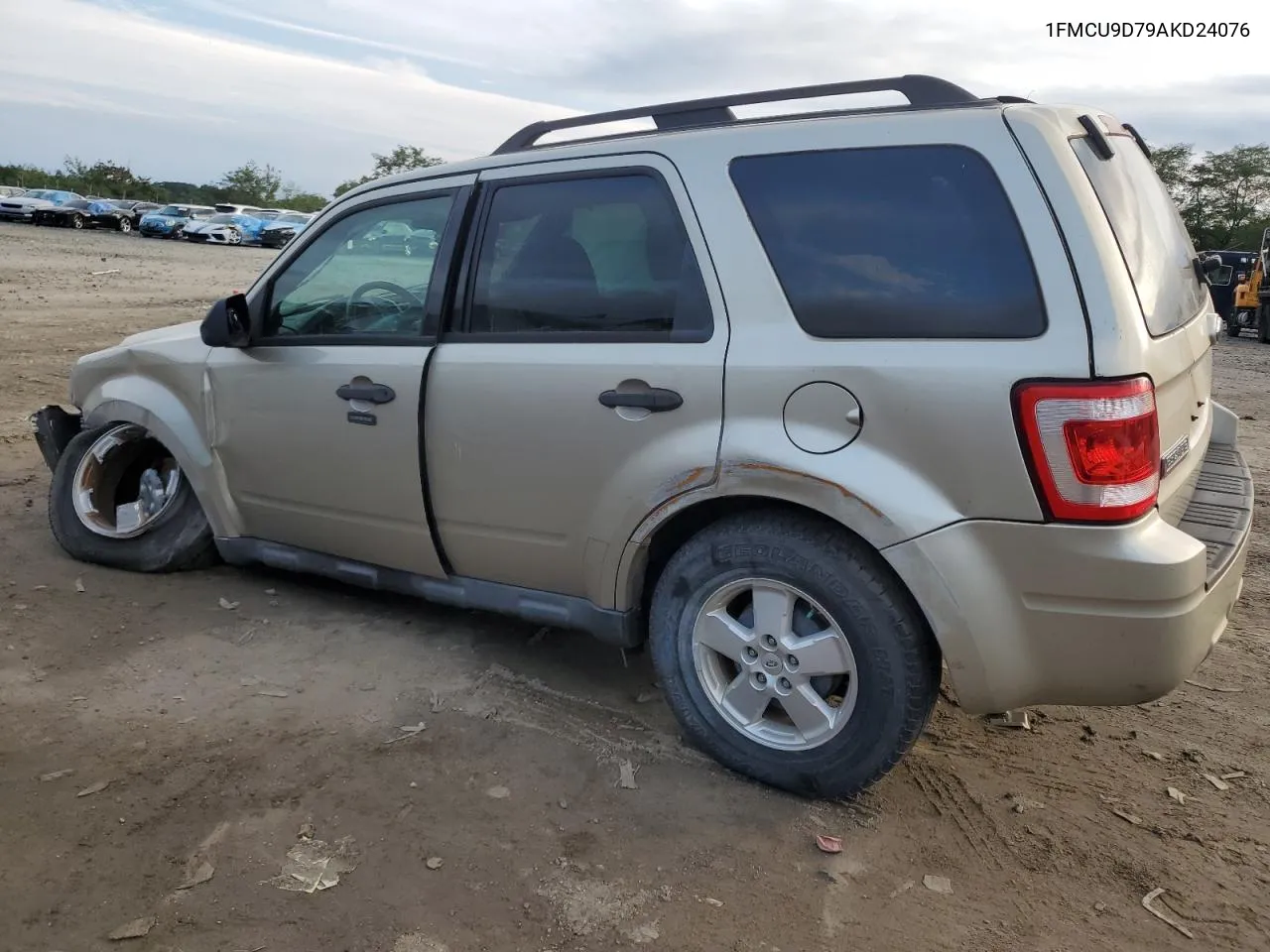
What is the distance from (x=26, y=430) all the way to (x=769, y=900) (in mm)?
6761

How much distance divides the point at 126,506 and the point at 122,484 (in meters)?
0.22

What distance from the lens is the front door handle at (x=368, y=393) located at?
373 cm

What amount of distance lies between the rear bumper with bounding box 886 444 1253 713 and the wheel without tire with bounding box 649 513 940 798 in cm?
14

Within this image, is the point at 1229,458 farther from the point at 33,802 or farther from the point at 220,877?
the point at 33,802

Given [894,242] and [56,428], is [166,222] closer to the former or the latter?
[56,428]

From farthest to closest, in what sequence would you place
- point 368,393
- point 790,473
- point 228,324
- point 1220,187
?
point 1220,187, point 228,324, point 368,393, point 790,473

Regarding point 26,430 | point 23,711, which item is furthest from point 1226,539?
point 26,430

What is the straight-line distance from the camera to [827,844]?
114 inches

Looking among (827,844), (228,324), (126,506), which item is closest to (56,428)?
(126,506)

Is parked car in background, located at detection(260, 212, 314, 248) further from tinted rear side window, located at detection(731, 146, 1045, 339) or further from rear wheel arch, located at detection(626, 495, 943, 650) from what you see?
tinted rear side window, located at detection(731, 146, 1045, 339)

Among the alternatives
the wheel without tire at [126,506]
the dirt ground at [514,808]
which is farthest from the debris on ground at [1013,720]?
the wheel without tire at [126,506]

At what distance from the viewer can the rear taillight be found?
8.27 feet

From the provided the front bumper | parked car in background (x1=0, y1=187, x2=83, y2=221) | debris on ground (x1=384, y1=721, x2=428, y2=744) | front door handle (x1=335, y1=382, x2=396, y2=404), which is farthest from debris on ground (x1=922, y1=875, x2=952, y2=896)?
parked car in background (x1=0, y1=187, x2=83, y2=221)

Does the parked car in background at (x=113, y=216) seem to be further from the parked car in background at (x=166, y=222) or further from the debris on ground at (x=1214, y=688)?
the debris on ground at (x=1214, y=688)
